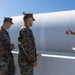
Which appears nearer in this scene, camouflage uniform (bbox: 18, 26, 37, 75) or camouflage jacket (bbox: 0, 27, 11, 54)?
camouflage uniform (bbox: 18, 26, 37, 75)

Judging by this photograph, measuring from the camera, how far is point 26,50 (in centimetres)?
436

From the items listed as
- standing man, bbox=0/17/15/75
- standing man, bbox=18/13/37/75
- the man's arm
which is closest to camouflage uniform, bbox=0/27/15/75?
standing man, bbox=0/17/15/75

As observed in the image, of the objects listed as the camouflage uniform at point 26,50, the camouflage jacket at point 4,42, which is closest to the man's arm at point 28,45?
the camouflage uniform at point 26,50

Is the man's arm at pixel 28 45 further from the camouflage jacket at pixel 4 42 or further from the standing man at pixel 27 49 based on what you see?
Result: the camouflage jacket at pixel 4 42

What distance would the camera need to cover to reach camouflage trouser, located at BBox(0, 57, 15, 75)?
4898 millimetres

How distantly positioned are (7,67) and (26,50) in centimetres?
84

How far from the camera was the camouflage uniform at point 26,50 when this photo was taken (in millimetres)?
4352

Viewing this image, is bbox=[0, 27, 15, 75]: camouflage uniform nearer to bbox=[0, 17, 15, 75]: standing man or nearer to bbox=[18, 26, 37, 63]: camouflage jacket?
bbox=[0, 17, 15, 75]: standing man

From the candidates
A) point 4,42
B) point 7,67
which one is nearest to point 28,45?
point 4,42

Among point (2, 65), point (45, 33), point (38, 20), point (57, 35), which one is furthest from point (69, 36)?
point (2, 65)

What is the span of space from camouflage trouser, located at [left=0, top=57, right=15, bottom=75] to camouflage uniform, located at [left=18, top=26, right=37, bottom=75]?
1.88ft

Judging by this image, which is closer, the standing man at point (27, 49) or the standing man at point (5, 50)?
the standing man at point (27, 49)

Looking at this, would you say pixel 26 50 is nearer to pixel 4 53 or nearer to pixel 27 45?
pixel 27 45

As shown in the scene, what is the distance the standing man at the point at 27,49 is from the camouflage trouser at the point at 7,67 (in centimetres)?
56
